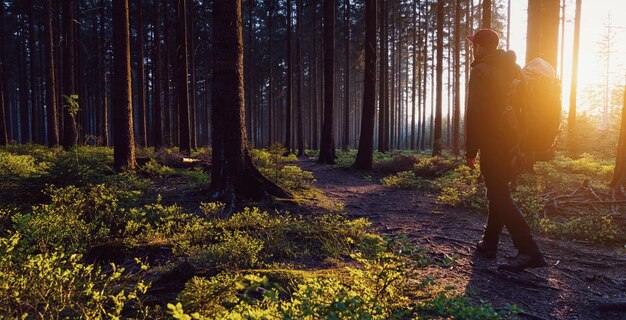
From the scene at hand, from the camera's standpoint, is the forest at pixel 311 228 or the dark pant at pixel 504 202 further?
the dark pant at pixel 504 202

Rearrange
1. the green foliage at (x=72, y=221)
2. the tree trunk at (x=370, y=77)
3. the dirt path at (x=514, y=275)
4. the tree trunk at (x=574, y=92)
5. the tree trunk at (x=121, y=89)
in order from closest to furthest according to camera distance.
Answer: the dirt path at (x=514, y=275)
the green foliage at (x=72, y=221)
the tree trunk at (x=121, y=89)
the tree trunk at (x=370, y=77)
the tree trunk at (x=574, y=92)

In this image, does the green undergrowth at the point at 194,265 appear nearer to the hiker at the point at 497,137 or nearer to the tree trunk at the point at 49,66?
the hiker at the point at 497,137

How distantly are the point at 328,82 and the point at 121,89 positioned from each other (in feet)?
29.1

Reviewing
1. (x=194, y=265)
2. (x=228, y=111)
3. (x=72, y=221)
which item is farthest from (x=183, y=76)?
(x=194, y=265)

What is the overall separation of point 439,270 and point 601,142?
26596 mm

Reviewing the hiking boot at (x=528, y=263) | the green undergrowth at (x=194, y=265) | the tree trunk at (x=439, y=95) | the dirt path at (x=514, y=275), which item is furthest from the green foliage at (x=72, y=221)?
the tree trunk at (x=439, y=95)

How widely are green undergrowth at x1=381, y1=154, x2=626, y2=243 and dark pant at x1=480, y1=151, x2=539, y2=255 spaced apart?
235 centimetres

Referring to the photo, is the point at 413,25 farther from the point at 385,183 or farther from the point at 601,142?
the point at 385,183

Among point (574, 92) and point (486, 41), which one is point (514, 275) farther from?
point (574, 92)

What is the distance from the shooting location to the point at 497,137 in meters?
3.61

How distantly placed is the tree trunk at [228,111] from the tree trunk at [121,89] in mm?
4291

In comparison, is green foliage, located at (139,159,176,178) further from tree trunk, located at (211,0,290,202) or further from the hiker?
the hiker

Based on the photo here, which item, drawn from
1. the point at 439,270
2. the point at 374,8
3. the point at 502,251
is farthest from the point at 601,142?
the point at 439,270

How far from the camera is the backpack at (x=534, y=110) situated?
3436 mm
